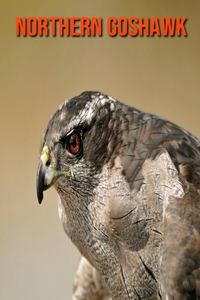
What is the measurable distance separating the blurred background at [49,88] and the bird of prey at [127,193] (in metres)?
1.34

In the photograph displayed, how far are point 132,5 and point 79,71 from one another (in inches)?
19.5

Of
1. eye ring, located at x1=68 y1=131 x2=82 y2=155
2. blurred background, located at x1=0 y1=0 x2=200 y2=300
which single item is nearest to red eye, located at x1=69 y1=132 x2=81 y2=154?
eye ring, located at x1=68 y1=131 x2=82 y2=155

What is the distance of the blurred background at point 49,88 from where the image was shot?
2.25 metres

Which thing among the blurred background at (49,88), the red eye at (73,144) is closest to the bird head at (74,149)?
the red eye at (73,144)

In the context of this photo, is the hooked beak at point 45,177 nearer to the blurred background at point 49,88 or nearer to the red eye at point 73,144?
the red eye at point 73,144

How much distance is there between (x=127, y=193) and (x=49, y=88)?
1.51 meters

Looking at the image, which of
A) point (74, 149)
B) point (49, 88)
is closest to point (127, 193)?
point (74, 149)

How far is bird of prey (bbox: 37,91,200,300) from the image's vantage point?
839mm

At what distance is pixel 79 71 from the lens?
2307mm

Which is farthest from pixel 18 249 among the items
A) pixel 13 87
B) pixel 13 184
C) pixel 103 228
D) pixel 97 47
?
pixel 103 228

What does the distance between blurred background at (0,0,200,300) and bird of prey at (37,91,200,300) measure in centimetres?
134

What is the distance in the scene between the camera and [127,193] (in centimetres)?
91

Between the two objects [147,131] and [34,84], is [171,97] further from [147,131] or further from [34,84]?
[147,131]

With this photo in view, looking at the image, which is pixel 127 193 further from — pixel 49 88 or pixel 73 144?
pixel 49 88
